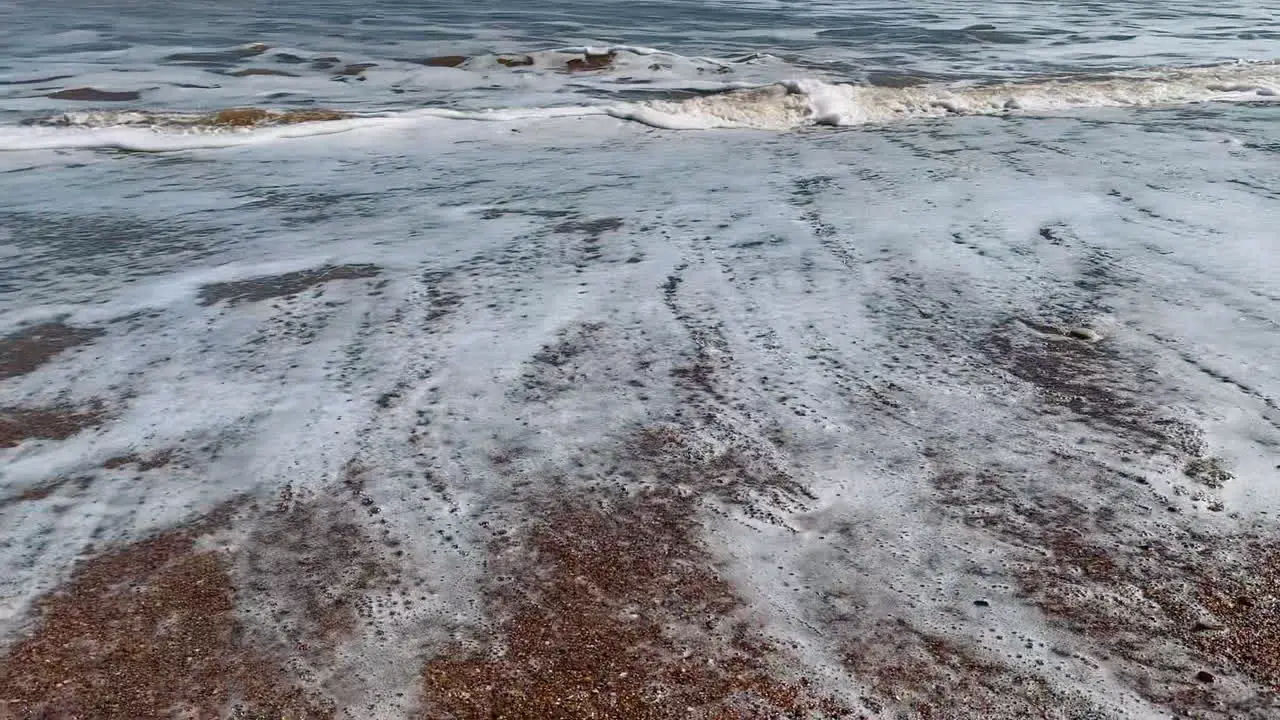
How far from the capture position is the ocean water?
210 centimetres

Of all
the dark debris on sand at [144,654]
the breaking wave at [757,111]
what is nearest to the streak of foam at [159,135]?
the breaking wave at [757,111]

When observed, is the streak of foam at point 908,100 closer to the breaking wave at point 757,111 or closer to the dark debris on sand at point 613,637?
the breaking wave at point 757,111

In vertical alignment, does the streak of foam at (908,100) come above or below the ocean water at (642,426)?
below

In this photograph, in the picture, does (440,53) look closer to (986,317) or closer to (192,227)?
(192,227)

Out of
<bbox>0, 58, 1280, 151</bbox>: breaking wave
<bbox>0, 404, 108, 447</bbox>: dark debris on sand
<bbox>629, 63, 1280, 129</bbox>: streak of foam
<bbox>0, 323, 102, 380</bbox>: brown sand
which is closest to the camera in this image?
<bbox>0, 404, 108, 447</bbox>: dark debris on sand

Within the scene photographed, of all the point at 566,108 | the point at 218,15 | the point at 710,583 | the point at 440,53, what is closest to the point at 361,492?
the point at 710,583

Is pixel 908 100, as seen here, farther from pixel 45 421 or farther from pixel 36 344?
pixel 45 421

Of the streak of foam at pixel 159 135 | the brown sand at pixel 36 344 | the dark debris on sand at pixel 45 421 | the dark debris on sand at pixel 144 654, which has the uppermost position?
the dark debris on sand at pixel 144 654

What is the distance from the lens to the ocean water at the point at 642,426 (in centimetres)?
210

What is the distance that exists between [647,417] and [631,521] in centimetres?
57

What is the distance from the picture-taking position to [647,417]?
3.12 m

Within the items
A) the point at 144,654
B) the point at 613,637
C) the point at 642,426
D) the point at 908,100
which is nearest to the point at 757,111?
the point at 908,100

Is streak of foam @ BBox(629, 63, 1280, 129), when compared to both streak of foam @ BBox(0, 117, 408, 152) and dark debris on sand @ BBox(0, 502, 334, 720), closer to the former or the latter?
streak of foam @ BBox(0, 117, 408, 152)

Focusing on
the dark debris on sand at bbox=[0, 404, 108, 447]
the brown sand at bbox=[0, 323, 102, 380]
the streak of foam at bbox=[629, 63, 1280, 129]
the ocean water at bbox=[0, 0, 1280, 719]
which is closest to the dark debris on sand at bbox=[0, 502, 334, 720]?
the ocean water at bbox=[0, 0, 1280, 719]
